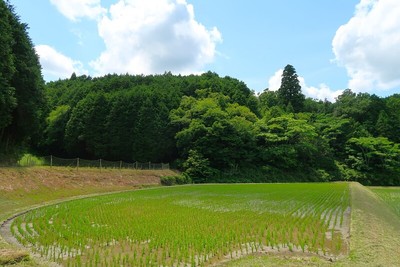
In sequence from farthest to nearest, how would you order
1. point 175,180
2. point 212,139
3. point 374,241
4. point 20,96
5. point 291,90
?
point 291,90
point 212,139
point 175,180
point 20,96
point 374,241

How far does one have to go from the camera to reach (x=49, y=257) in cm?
752

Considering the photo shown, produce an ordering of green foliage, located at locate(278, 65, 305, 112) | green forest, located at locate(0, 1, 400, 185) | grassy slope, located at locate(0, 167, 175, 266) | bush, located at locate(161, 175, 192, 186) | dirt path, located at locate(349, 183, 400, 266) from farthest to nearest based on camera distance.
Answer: green foliage, located at locate(278, 65, 305, 112) < green forest, located at locate(0, 1, 400, 185) < bush, located at locate(161, 175, 192, 186) < grassy slope, located at locate(0, 167, 175, 266) < dirt path, located at locate(349, 183, 400, 266)

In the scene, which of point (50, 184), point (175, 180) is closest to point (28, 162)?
point (50, 184)

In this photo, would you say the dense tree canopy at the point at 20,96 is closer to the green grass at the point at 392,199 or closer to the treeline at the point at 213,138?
the treeline at the point at 213,138

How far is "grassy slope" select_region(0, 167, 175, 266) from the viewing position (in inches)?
683

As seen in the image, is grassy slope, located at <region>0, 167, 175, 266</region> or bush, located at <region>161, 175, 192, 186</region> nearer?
grassy slope, located at <region>0, 167, 175, 266</region>

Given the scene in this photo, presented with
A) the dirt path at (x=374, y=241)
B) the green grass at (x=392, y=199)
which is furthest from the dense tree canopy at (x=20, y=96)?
the green grass at (x=392, y=199)

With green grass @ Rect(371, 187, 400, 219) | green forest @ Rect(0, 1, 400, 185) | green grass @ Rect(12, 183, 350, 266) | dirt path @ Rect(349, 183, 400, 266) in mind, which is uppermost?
green forest @ Rect(0, 1, 400, 185)

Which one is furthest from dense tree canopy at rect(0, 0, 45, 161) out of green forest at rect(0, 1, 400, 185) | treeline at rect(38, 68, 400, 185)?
treeline at rect(38, 68, 400, 185)

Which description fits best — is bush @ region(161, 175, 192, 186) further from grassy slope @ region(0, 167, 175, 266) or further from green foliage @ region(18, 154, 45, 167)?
green foliage @ region(18, 154, 45, 167)

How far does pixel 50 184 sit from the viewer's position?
2220 centimetres

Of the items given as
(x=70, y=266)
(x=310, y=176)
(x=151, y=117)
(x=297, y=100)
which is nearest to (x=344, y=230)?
(x=70, y=266)

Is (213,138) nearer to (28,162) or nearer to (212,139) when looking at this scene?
(212,139)

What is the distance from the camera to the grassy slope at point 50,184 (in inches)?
683
